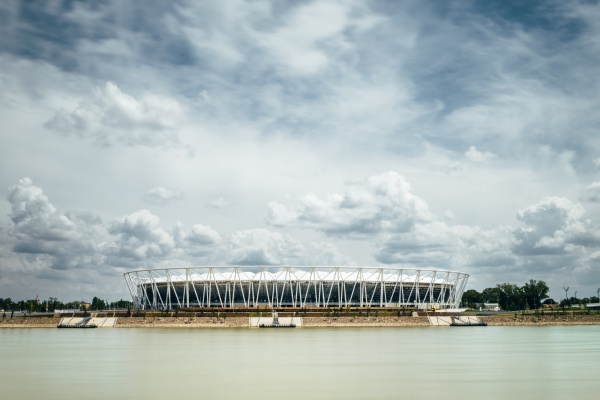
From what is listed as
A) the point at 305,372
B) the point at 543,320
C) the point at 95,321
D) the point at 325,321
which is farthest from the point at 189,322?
the point at 305,372

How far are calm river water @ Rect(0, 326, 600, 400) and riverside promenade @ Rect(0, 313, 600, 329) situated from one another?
110 feet

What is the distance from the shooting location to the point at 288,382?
2227 centimetres

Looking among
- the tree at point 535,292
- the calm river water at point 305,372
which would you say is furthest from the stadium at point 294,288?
the calm river water at point 305,372

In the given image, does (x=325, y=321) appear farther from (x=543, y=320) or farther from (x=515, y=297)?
(x=515, y=297)

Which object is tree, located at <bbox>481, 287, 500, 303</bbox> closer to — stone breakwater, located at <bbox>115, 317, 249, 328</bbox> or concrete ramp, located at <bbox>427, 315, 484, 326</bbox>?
concrete ramp, located at <bbox>427, 315, 484, 326</bbox>

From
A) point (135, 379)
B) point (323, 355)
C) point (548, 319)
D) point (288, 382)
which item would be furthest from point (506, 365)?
point (548, 319)

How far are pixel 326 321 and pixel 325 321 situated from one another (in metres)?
0.14

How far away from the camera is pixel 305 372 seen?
25.2 m

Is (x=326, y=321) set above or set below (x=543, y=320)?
below

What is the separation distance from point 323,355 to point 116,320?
Answer: 50533mm

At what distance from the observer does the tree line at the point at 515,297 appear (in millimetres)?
115000

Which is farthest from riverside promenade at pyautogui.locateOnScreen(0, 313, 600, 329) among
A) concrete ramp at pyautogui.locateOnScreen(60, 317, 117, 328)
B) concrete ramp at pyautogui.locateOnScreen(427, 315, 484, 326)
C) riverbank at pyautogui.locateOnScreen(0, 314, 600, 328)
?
concrete ramp at pyautogui.locateOnScreen(427, 315, 484, 326)

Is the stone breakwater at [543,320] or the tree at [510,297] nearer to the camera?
the stone breakwater at [543,320]

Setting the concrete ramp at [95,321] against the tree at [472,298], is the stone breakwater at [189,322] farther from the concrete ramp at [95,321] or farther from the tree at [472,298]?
the tree at [472,298]
